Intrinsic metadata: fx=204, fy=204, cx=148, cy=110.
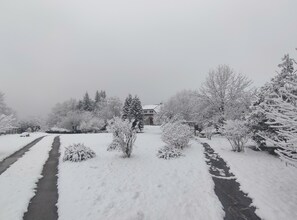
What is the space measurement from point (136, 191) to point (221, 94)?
25223 mm

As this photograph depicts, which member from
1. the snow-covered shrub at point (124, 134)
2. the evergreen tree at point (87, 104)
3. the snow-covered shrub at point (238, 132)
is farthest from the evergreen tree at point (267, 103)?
the evergreen tree at point (87, 104)

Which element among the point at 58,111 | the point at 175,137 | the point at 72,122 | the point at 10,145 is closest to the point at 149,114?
the point at 72,122

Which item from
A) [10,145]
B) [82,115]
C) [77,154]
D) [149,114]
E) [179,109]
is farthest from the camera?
[149,114]

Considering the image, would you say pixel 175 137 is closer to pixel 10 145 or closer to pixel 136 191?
pixel 136 191

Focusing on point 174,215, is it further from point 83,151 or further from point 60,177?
point 83,151

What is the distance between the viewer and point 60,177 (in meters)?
8.89

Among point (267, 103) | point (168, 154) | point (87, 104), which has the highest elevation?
point (87, 104)

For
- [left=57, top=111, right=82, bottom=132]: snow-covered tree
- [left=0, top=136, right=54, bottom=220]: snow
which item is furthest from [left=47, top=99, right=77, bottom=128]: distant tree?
[left=0, top=136, right=54, bottom=220]: snow

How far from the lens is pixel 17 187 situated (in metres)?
7.66

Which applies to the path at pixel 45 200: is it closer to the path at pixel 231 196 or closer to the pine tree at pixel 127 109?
the path at pixel 231 196

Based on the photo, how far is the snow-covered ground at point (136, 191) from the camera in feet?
18.4

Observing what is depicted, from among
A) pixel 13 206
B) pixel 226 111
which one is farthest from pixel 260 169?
pixel 226 111

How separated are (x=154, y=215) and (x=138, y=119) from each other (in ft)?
114

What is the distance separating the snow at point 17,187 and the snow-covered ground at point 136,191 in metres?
1.01
